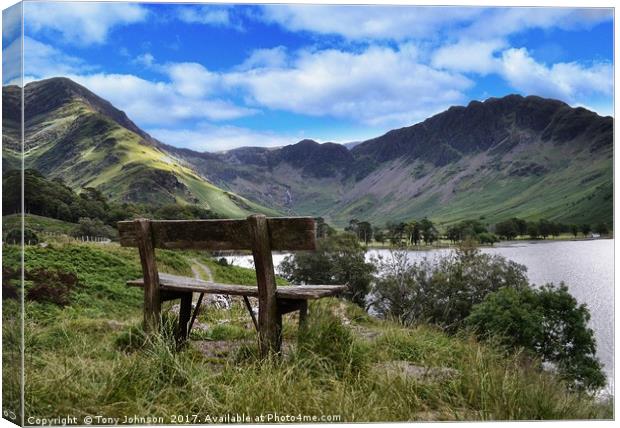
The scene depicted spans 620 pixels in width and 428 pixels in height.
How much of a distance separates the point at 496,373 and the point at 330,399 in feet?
5.73

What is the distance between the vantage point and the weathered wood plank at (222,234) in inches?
241

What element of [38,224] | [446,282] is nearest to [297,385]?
[38,224]

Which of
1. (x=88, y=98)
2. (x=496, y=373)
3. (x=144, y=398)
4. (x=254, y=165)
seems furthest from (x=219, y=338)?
(x=254, y=165)

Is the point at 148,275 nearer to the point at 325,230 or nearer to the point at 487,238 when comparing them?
the point at 325,230

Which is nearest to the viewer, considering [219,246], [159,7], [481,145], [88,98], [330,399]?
[330,399]

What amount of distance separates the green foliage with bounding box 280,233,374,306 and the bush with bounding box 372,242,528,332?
3148mm

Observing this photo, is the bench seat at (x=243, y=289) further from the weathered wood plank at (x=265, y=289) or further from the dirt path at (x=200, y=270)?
the dirt path at (x=200, y=270)

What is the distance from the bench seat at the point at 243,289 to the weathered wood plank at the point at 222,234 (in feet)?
1.50

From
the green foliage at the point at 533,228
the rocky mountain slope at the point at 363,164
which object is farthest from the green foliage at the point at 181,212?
the green foliage at the point at 533,228

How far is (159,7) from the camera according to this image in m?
7.82

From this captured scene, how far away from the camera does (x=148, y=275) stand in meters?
7.40

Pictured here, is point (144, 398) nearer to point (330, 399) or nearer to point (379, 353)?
point (330, 399)

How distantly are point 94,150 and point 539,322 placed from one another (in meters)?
17.0

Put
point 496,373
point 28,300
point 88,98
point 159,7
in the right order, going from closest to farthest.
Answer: point 496,373 → point 159,7 → point 28,300 → point 88,98
